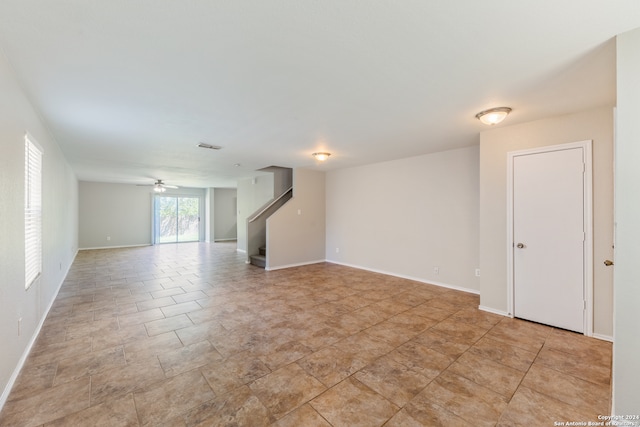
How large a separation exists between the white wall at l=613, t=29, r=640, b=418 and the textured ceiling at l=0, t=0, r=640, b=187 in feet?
0.89

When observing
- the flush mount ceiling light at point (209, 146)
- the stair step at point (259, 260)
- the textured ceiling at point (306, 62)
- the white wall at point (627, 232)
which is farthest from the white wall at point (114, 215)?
the white wall at point (627, 232)

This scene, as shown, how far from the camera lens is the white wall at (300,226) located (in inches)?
252

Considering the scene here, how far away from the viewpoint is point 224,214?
12016 mm

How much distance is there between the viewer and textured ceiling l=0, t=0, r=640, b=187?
57.7 inches

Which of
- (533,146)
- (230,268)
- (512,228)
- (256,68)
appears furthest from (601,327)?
(230,268)

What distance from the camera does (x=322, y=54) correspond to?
1860 mm

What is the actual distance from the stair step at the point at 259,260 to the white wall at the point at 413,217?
1.86 metres

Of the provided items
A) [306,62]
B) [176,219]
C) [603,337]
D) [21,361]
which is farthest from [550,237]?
[176,219]

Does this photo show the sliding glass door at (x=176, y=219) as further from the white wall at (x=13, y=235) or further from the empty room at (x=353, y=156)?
the white wall at (x=13, y=235)

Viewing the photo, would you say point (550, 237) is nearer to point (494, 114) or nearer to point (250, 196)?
point (494, 114)

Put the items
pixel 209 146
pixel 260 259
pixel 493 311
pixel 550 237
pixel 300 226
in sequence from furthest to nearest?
pixel 300 226 < pixel 260 259 < pixel 209 146 < pixel 493 311 < pixel 550 237

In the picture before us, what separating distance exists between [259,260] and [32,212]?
14.0ft

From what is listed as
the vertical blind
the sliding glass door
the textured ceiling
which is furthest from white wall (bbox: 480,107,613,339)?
the sliding glass door

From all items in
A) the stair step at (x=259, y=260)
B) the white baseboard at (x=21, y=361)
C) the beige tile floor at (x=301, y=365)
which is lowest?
the beige tile floor at (x=301, y=365)
